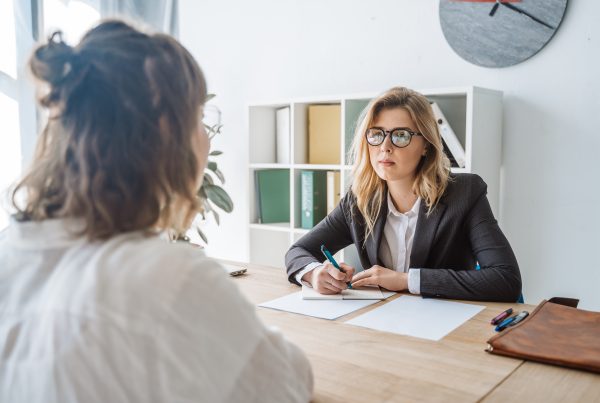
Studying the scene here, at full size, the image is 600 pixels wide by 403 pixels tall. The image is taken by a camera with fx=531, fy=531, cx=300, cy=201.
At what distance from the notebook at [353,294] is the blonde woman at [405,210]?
3cm

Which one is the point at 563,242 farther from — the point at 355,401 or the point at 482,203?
the point at 355,401

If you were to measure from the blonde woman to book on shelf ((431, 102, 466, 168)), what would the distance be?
0.45 m

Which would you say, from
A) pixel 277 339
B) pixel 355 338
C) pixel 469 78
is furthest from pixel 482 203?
pixel 277 339

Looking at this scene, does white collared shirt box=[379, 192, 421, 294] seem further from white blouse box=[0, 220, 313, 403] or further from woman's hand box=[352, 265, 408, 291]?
white blouse box=[0, 220, 313, 403]

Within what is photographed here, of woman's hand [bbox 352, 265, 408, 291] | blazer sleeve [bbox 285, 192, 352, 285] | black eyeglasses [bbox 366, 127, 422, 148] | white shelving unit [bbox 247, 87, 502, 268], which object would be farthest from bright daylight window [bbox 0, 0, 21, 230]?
woman's hand [bbox 352, 265, 408, 291]

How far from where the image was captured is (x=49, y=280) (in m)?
0.67

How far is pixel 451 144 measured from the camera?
7.83 feet

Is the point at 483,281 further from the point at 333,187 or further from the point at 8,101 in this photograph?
the point at 8,101

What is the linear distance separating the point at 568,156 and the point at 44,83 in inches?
88.6

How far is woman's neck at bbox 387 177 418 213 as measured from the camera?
1937 millimetres

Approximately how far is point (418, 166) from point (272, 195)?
4.49ft

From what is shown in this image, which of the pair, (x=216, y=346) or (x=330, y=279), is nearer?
(x=216, y=346)

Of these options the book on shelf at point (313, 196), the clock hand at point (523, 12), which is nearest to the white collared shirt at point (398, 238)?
A: the book on shelf at point (313, 196)

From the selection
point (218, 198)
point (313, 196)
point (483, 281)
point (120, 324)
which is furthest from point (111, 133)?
point (218, 198)
